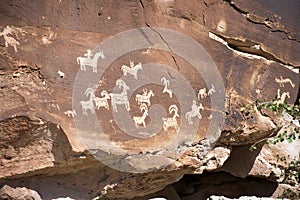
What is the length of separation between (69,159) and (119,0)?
0.66 m

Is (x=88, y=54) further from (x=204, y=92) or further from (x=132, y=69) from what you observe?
(x=204, y=92)

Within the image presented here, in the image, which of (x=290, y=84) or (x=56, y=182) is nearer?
(x=56, y=182)

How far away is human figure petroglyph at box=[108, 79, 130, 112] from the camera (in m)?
2.06

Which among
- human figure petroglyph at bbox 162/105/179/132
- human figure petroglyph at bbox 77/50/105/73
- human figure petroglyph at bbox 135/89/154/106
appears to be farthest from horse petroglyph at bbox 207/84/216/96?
human figure petroglyph at bbox 77/50/105/73

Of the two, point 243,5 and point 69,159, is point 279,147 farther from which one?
point 69,159

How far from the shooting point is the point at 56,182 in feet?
6.74

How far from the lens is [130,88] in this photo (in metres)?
2.11

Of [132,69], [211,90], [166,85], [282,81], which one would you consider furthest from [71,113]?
[282,81]

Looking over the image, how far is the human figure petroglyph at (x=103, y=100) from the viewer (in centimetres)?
202

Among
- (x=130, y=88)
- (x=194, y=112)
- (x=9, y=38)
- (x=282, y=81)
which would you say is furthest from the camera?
(x=282, y=81)

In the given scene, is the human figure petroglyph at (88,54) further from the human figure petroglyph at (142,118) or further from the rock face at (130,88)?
the human figure petroglyph at (142,118)

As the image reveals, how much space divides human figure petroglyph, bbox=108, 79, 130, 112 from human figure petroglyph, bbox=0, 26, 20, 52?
404 millimetres

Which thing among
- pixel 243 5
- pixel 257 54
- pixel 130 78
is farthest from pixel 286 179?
pixel 130 78

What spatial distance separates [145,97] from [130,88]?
77 millimetres
